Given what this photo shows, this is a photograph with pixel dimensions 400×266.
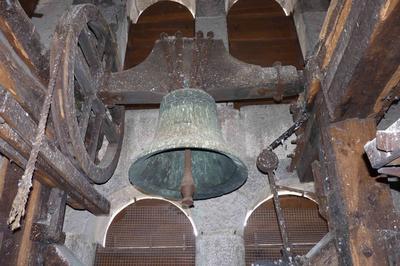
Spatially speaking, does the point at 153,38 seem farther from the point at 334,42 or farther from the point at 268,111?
the point at 334,42

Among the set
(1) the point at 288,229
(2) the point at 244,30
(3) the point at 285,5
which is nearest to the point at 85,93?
(1) the point at 288,229

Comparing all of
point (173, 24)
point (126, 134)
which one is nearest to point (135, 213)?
point (126, 134)

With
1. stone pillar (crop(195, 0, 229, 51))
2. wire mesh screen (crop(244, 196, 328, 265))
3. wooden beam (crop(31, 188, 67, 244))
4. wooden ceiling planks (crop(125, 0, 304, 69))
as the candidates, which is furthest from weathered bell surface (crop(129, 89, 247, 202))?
wooden ceiling planks (crop(125, 0, 304, 69))

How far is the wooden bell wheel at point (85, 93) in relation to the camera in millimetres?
1652

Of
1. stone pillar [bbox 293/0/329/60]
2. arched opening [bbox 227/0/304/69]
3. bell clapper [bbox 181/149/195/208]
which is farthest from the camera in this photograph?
arched opening [bbox 227/0/304/69]

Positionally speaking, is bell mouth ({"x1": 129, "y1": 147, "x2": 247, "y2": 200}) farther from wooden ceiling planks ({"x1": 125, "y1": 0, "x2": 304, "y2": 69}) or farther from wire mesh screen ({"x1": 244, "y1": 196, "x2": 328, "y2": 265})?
wooden ceiling planks ({"x1": 125, "y1": 0, "x2": 304, "y2": 69})

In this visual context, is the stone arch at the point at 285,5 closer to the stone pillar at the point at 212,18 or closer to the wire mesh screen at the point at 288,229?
the stone pillar at the point at 212,18

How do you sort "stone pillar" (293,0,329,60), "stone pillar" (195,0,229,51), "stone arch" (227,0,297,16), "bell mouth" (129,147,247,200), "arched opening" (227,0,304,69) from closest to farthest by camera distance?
"bell mouth" (129,147,247,200) → "stone pillar" (293,0,329,60) → "stone pillar" (195,0,229,51) → "arched opening" (227,0,304,69) → "stone arch" (227,0,297,16)

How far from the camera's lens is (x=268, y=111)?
9.42 ft

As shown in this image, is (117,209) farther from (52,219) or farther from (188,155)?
(188,155)

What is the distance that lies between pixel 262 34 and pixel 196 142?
2228 mm

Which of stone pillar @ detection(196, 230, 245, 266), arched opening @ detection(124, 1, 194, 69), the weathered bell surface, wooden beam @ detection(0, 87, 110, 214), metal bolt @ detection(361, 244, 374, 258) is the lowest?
metal bolt @ detection(361, 244, 374, 258)

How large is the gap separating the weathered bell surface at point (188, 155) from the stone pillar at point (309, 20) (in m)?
1.23

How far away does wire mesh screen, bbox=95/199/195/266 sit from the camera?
2436 mm
